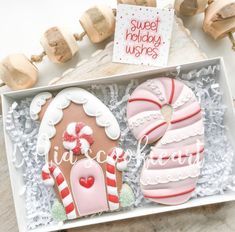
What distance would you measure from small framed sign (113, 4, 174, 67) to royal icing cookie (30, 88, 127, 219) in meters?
0.17

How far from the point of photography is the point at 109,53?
1.27m

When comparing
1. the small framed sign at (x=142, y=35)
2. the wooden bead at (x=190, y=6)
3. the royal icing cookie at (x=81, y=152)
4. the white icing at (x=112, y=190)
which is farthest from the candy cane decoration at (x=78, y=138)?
the wooden bead at (x=190, y=6)

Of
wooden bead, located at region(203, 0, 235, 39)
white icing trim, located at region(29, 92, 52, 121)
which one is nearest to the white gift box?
white icing trim, located at region(29, 92, 52, 121)

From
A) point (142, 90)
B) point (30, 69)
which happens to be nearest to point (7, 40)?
point (30, 69)

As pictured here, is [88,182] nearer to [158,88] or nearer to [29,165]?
[29,165]

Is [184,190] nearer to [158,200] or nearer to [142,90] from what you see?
[158,200]

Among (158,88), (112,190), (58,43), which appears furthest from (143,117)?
(58,43)

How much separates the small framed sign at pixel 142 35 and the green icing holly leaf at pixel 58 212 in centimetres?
41

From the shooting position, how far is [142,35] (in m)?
1.26

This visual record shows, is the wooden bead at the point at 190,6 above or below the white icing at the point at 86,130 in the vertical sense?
above

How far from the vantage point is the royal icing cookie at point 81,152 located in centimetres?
117

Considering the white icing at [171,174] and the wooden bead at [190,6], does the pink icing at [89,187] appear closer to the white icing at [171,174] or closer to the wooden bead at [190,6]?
the white icing at [171,174]

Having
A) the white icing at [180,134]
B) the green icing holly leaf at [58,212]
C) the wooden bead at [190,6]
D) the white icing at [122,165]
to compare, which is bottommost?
the green icing holly leaf at [58,212]

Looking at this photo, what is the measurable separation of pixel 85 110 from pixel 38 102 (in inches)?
4.8
